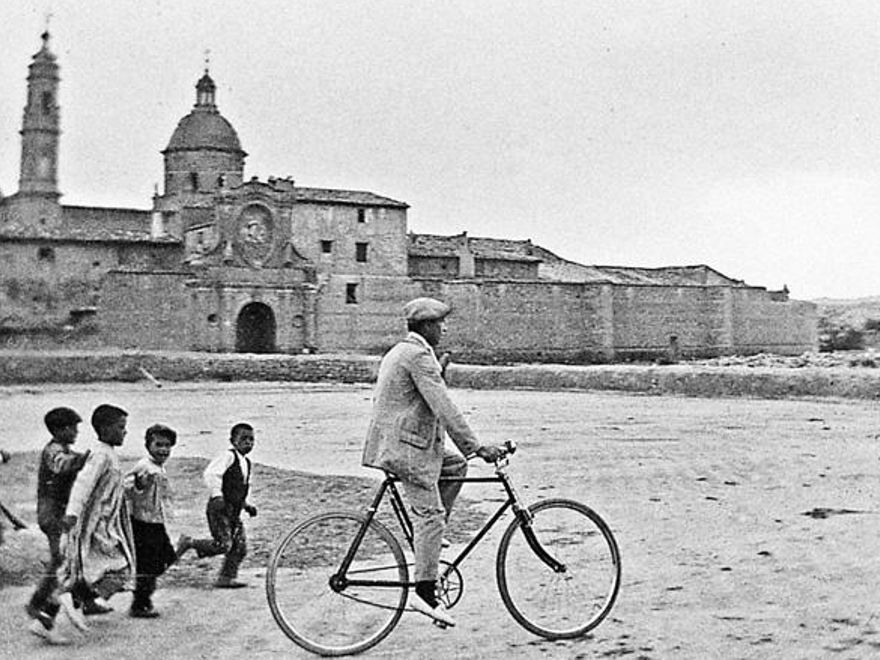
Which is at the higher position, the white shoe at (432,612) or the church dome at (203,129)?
the church dome at (203,129)

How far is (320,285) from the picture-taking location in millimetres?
46094

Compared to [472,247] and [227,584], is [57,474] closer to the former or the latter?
[227,584]

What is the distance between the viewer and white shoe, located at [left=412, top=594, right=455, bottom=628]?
16.4ft

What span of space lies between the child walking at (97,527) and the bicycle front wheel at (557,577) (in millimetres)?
1808

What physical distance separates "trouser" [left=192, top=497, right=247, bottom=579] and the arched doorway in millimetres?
38415

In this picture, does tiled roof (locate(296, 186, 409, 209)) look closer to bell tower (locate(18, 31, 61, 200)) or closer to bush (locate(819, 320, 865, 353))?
bush (locate(819, 320, 865, 353))

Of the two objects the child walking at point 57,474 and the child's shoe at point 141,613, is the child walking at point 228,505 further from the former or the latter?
the child walking at point 57,474

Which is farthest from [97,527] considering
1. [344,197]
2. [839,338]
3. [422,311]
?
[839,338]

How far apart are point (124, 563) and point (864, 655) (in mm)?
3348

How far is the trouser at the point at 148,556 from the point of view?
5520 mm

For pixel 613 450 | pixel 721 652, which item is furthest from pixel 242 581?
pixel 613 450

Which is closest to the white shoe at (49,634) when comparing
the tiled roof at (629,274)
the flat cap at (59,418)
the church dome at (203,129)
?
the flat cap at (59,418)

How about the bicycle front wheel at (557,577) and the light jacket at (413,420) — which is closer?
the light jacket at (413,420)

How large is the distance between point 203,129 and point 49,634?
48622mm
